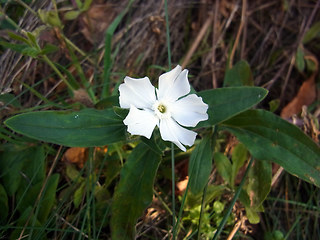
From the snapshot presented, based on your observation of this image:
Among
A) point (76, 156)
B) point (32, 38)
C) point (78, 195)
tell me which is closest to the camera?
point (32, 38)

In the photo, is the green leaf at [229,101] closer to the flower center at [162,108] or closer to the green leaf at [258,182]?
the flower center at [162,108]

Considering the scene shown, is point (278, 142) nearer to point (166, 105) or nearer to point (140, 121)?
point (166, 105)

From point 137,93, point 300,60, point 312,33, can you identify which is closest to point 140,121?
point 137,93

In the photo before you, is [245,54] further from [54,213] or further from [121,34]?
[54,213]

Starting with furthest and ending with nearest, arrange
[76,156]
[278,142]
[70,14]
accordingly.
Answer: [70,14] → [76,156] → [278,142]

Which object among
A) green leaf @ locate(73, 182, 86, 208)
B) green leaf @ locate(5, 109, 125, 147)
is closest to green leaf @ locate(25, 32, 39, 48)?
green leaf @ locate(5, 109, 125, 147)

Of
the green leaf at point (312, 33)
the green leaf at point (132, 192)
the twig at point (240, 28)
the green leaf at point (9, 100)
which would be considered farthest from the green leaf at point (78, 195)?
the green leaf at point (312, 33)
